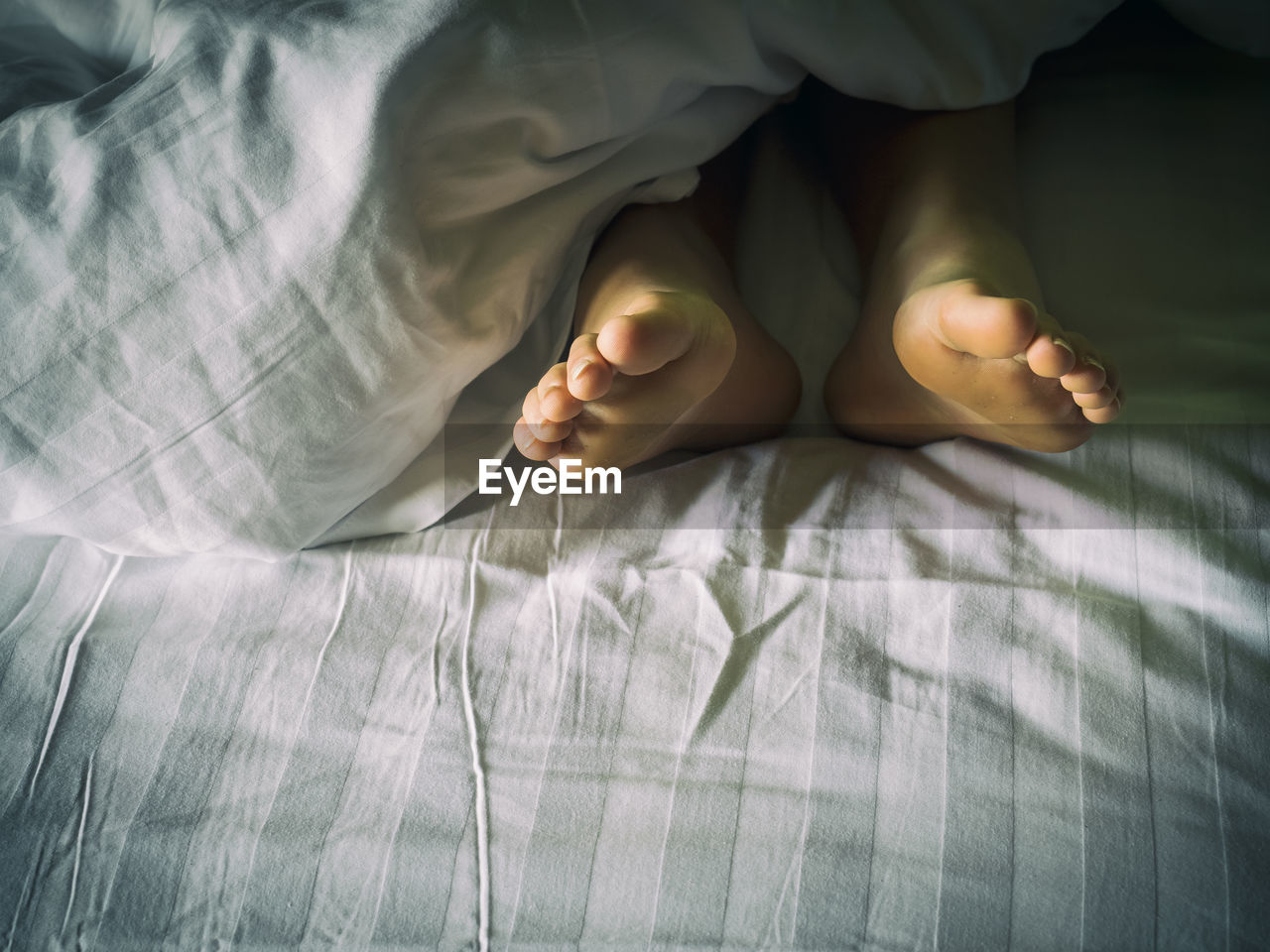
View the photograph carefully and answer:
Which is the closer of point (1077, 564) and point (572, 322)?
point (1077, 564)

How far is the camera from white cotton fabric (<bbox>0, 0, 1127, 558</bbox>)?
434 mm

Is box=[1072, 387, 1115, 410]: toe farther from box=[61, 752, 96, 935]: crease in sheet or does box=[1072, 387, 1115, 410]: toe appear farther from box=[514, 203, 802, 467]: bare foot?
box=[61, 752, 96, 935]: crease in sheet

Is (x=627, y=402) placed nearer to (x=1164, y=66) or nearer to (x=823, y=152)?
(x=823, y=152)

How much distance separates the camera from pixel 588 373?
16.4 inches

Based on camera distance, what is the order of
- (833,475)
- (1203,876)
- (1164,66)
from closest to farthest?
(1203,876) < (833,475) < (1164,66)

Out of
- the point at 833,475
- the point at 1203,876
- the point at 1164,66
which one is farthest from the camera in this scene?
the point at 1164,66

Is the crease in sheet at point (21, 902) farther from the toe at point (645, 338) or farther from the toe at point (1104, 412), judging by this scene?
the toe at point (1104, 412)

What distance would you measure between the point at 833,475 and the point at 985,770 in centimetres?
17

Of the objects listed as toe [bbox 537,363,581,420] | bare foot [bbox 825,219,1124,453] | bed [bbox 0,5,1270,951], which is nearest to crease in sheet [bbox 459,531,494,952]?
bed [bbox 0,5,1270,951]

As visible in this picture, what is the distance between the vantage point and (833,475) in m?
0.49

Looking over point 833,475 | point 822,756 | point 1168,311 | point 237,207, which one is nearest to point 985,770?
point 822,756

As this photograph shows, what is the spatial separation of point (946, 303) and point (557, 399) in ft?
0.62

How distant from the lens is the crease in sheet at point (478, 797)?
1.24ft

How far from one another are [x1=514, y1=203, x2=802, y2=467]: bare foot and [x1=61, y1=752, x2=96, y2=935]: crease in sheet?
26 cm
